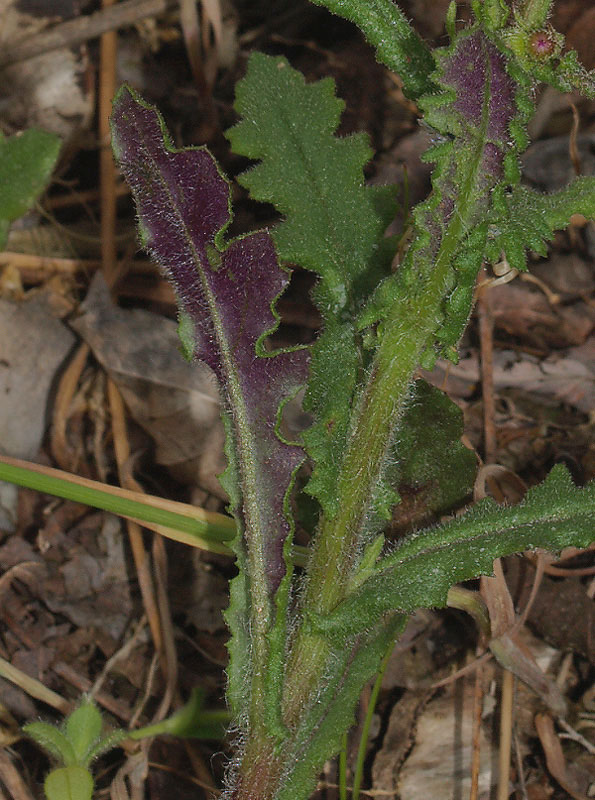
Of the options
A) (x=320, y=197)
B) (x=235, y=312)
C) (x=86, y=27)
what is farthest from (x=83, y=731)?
(x=86, y=27)

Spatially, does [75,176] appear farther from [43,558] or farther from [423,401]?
[423,401]

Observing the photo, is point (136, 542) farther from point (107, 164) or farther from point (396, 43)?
point (396, 43)

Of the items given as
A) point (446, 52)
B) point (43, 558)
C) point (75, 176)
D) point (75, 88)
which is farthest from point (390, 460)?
point (75, 88)

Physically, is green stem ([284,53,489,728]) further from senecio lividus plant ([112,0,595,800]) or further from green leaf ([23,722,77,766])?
green leaf ([23,722,77,766])

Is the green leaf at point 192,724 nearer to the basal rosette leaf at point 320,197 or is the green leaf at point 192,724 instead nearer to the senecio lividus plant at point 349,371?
the senecio lividus plant at point 349,371

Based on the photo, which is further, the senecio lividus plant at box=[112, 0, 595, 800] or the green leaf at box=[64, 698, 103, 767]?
the green leaf at box=[64, 698, 103, 767]

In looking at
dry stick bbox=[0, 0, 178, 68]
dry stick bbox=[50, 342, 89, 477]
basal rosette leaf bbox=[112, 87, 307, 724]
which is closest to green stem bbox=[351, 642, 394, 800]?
basal rosette leaf bbox=[112, 87, 307, 724]

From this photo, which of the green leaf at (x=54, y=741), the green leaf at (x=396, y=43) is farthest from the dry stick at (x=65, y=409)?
the green leaf at (x=396, y=43)
